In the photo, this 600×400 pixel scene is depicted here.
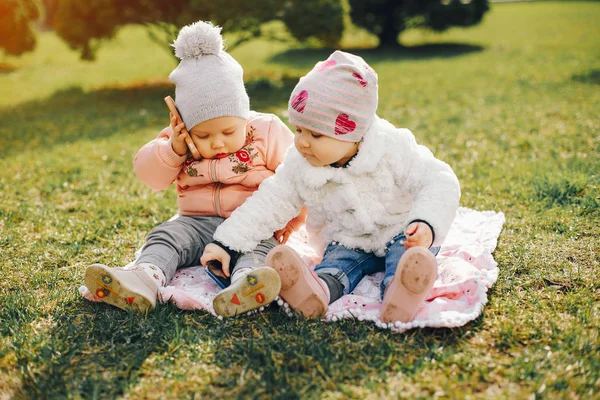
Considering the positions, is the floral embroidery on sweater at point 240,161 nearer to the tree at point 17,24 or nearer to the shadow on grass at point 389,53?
the shadow on grass at point 389,53

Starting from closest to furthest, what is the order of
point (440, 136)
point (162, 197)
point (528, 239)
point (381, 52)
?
point (528, 239)
point (162, 197)
point (440, 136)
point (381, 52)

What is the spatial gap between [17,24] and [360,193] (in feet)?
37.4

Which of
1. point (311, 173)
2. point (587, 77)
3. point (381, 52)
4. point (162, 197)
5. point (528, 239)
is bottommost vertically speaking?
point (381, 52)

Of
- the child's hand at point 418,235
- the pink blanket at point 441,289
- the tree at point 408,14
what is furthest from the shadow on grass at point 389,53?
the child's hand at point 418,235

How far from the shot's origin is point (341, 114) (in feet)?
7.86

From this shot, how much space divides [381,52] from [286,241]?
12418 mm

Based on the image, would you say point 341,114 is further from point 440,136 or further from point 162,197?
point 440,136

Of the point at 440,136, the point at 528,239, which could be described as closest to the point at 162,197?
the point at 528,239

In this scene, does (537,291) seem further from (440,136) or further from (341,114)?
(440,136)

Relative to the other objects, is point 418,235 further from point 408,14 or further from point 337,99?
point 408,14

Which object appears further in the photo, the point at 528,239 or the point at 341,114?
the point at 528,239

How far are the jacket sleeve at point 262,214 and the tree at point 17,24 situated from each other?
11018 millimetres

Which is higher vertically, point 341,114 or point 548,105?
point 341,114


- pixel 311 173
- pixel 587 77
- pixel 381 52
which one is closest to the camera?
pixel 311 173
